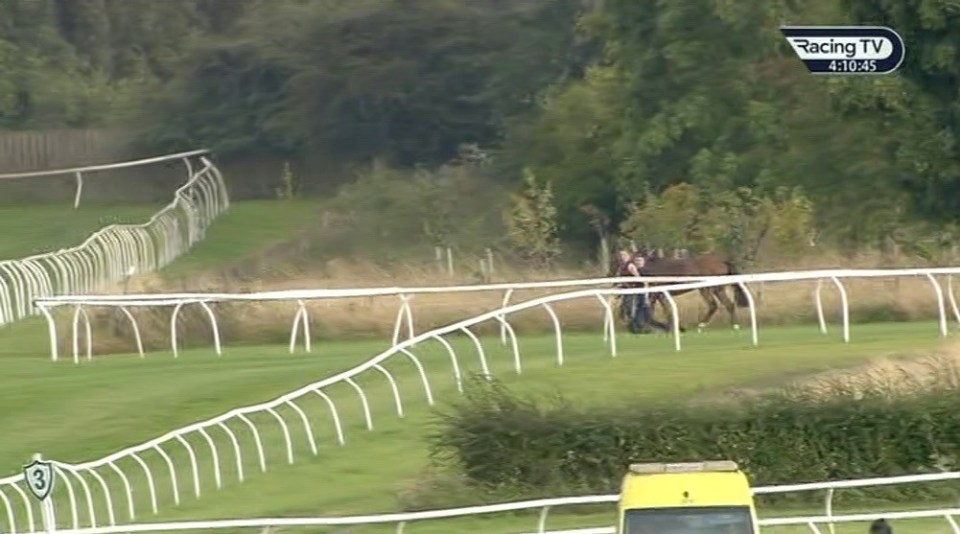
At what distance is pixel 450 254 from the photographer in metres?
43.7

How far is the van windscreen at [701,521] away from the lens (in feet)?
37.5

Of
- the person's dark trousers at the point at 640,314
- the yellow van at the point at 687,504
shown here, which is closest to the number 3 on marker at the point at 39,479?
the yellow van at the point at 687,504

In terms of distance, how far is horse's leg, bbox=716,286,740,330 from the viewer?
2617 centimetres

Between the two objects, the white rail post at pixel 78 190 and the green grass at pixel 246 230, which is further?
the white rail post at pixel 78 190

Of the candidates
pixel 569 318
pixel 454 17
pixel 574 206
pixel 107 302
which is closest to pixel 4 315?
pixel 107 302

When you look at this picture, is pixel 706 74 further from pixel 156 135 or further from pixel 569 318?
pixel 156 135

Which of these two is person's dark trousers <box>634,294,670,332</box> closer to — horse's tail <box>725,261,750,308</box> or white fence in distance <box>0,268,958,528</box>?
horse's tail <box>725,261,750,308</box>

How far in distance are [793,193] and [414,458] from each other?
21024 mm

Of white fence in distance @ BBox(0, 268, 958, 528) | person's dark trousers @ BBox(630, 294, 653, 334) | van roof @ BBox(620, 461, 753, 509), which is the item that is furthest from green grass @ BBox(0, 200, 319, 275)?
van roof @ BBox(620, 461, 753, 509)

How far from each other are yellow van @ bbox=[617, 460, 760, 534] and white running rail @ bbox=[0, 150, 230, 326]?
696 inches

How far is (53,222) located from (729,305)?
31.6 metres

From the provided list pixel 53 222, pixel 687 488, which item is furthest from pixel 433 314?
→ pixel 53 222

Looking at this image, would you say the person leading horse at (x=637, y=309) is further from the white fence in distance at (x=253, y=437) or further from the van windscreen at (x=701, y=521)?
the van windscreen at (x=701, y=521)

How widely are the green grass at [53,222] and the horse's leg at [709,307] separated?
24.6 metres
